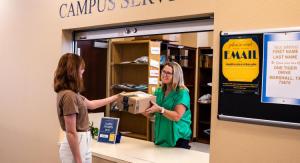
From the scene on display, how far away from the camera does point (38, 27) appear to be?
3.29 metres

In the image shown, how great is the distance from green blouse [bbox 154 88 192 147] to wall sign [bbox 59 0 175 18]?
0.73 metres

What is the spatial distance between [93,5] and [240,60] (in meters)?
1.46

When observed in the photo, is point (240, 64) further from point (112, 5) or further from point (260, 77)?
point (112, 5)

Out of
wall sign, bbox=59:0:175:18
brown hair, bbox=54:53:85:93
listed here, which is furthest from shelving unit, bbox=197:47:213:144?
brown hair, bbox=54:53:85:93

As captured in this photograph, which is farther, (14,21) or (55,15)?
(14,21)

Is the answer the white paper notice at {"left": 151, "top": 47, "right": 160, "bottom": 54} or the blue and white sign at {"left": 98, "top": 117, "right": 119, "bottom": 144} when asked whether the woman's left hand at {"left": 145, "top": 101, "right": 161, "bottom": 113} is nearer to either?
the blue and white sign at {"left": 98, "top": 117, "right": 119, "bottom": 144}

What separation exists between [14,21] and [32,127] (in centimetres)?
115

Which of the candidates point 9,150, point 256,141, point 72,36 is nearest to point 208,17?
point 256,141

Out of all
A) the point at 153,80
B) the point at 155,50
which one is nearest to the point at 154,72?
the point at 153,80

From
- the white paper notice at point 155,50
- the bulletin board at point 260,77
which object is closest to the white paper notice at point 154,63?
the white paper notice at point 155,50

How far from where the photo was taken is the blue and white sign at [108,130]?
2922 mm

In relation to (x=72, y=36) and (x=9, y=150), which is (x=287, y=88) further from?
(x=9, y=150)

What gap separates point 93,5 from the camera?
279cm

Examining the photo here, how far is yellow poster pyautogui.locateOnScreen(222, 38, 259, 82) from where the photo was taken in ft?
5.75
